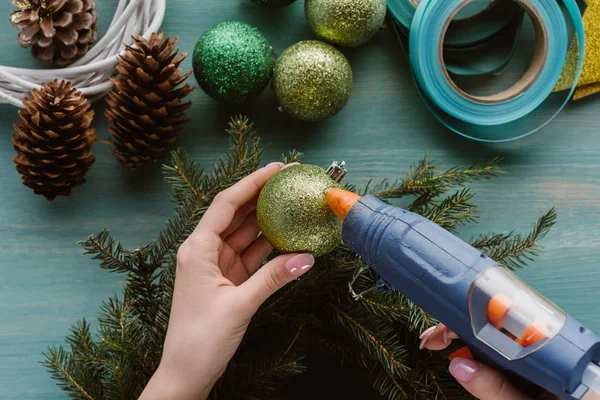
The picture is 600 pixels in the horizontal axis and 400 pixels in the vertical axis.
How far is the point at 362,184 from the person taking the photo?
0.90m

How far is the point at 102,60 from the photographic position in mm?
828

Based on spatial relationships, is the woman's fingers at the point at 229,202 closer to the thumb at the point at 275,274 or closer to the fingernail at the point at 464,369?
the thumb at the point at 275,274

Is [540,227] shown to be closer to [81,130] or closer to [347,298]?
[347,298]

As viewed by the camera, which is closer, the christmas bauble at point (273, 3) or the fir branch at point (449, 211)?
the fir branch at point (449, 211)

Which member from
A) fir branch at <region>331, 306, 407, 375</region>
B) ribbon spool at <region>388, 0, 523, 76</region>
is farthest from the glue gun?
ribbon spool at <region>388, 0, 523, 76</region>

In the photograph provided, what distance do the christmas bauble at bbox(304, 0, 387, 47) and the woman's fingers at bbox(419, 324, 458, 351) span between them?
454 mm

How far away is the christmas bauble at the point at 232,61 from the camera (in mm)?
783

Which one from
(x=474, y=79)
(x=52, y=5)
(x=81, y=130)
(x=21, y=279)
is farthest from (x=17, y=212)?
(x=474, y=79)

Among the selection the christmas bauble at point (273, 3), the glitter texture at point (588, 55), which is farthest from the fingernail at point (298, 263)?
the glitter texture at point (588, 55)

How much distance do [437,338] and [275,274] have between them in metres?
0.22

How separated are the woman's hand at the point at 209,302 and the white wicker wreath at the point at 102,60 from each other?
1.09ft

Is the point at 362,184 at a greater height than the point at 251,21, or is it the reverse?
the point at 251,21

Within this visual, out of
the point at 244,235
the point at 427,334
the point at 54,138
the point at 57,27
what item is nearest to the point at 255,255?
the point at 244,235

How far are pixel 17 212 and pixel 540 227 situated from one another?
32.5 inches
